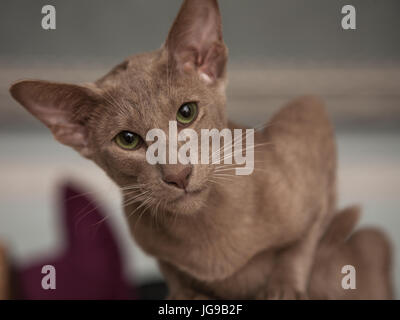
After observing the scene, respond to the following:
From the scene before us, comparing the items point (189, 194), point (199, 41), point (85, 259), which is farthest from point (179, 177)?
point (85, 259)

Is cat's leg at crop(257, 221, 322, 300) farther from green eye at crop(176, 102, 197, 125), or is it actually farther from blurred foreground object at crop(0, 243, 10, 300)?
blurred foreground object at crop(0, 243, 10, 300)

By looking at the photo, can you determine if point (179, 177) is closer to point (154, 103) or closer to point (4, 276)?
point (154, 103)

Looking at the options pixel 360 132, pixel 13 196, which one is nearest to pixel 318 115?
pixel 360 132

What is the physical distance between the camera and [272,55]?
29.0 inches

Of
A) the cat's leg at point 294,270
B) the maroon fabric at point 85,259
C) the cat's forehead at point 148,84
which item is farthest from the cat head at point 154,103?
the maroon fabric at point 85,259

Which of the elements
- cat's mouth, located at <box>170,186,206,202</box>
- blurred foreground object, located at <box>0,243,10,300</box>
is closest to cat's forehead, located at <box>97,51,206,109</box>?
cat's mouth, located at <box>170,186,206,202</box>

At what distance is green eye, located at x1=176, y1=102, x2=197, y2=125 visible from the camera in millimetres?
703

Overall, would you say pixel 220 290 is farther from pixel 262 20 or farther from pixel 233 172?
pixel 262 20

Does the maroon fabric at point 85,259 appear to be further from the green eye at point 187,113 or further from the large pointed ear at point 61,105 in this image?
the green eye at point 187,113

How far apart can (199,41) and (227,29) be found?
0.05 meters

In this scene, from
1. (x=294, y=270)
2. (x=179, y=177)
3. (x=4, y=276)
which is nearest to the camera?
(x=179, y=177)

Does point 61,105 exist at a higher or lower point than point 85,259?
higher

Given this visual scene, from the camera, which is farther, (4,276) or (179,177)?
(4,276)

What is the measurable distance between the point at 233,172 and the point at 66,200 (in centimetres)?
52
